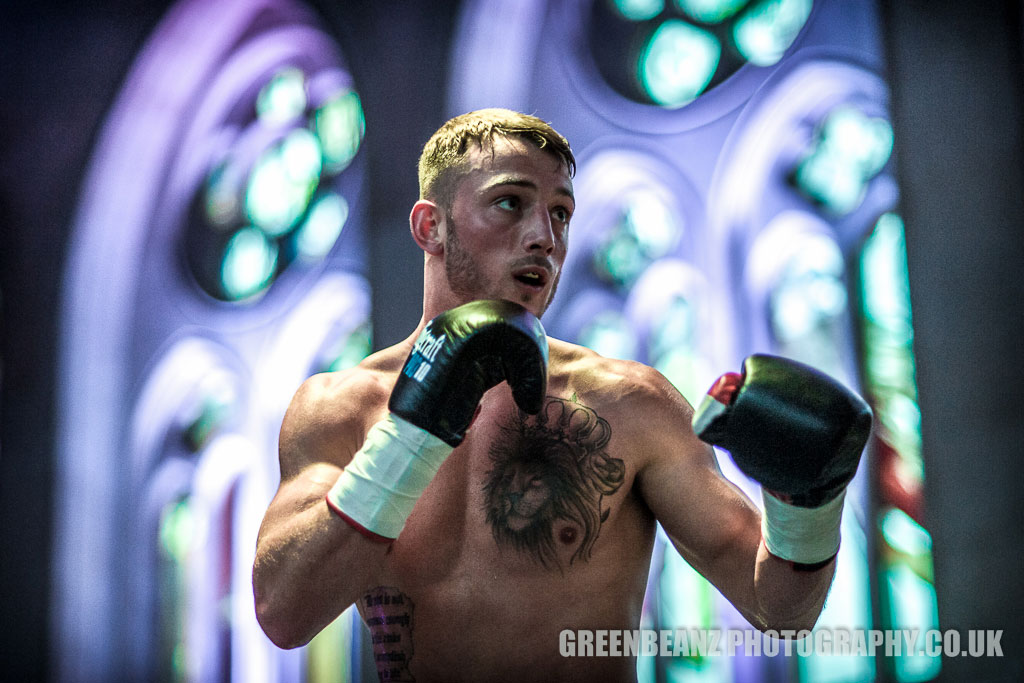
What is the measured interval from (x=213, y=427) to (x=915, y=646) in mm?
2897

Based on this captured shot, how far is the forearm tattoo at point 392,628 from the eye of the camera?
175 centimetres

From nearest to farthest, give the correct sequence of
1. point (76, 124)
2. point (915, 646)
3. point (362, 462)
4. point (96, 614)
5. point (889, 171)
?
point (362, 462), point (915, 646), point (889, 171), point (96, 614), point (76, 124)

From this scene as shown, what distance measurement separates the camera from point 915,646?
8.89 feet

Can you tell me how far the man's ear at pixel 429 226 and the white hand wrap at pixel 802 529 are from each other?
916 mm

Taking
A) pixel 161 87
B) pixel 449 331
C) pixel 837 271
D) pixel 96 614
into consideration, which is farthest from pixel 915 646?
pixel 161 87

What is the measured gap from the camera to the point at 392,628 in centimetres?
176

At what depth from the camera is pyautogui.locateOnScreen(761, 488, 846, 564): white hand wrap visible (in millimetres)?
1414

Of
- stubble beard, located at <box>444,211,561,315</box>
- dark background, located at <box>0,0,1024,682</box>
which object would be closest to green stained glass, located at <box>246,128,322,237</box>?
dark background, located at <box>0,0,1024,682</box>

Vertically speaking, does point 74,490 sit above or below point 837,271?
below

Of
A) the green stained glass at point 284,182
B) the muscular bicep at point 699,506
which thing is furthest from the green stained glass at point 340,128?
the muscular bicep at point 699,506

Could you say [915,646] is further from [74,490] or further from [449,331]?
[74,490]

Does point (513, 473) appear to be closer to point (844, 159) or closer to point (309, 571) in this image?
point (309, 571)

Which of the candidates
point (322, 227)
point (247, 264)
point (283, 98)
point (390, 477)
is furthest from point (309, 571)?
point (283, 98)

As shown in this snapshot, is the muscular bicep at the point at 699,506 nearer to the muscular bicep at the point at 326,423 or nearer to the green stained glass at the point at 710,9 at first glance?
the muscular bicep at the point at 326,423
